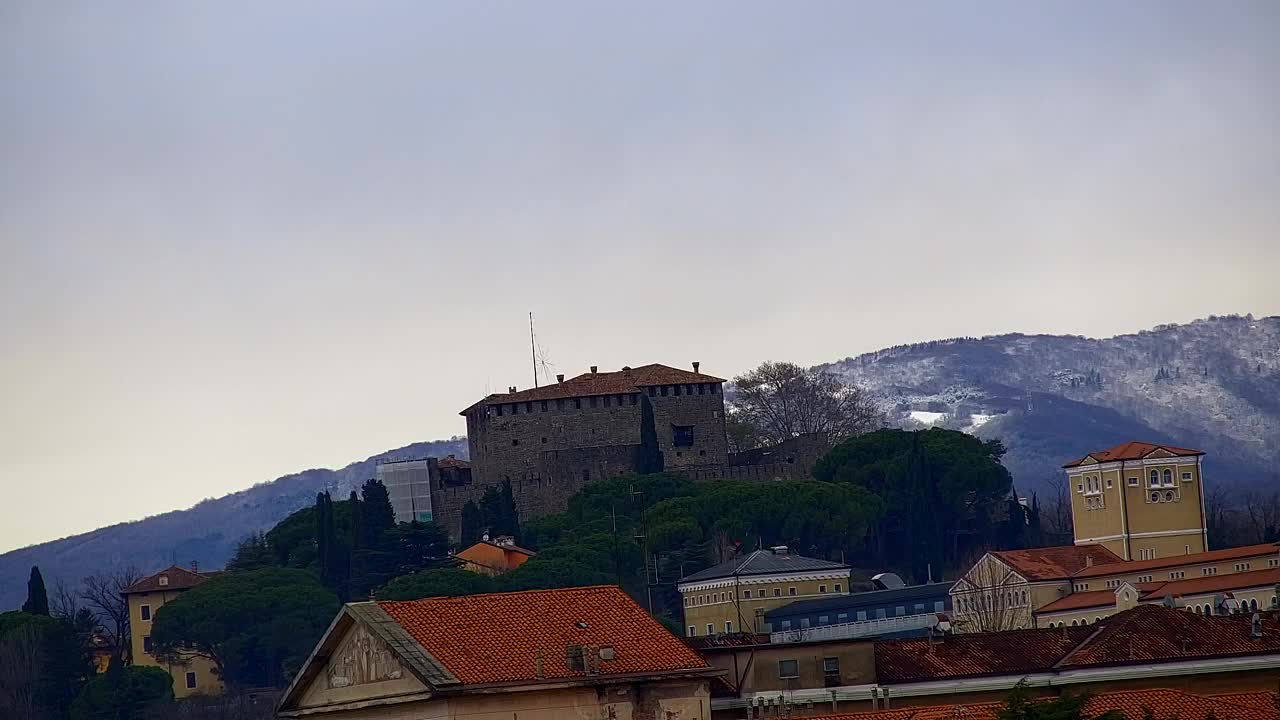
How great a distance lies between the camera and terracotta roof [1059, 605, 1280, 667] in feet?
144

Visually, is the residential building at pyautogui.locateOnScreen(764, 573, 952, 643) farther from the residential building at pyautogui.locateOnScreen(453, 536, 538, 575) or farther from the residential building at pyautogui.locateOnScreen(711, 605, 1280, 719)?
the residential building at pyautogui.locateOnScreen(711, 605, 1280, 719)

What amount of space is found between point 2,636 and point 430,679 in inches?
2593

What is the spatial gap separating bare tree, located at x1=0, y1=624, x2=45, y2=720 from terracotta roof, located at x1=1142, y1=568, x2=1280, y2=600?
36.5 m

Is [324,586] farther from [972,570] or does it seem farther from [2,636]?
[972,570]

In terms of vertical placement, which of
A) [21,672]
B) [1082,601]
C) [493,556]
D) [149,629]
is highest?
[493,556]

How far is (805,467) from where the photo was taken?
111562 mm

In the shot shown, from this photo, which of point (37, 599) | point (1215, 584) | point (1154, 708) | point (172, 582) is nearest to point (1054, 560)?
point (1215, 584)

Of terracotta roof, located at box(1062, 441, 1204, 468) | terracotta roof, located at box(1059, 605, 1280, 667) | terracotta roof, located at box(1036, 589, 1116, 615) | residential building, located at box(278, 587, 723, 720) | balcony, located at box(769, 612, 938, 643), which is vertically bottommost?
balcony, located at box(769, 612, 938, 643)

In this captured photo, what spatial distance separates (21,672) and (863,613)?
A: 28.2 meters

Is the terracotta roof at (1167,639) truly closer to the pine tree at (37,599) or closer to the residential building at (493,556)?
the residential building at (493,556)

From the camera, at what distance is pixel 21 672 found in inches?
3644

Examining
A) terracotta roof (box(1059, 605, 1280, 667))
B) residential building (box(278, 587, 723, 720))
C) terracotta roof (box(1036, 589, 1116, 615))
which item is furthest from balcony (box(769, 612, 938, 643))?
residential building (box(278, 587, 723, 720))

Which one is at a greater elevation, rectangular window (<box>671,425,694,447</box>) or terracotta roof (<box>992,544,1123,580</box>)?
rectangular window (<box>671,425,694,447</box>)

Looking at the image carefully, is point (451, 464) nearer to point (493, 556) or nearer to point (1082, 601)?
point (493, 556)
